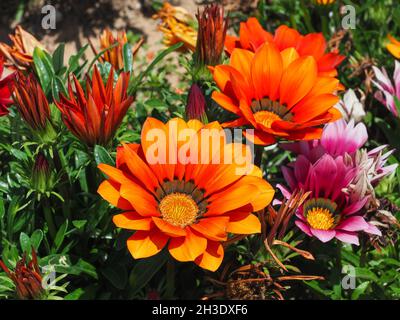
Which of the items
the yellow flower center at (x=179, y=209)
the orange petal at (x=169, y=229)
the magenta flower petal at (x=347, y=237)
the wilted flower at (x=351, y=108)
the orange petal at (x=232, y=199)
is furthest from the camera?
the wilted flower at (x=351, y=108)

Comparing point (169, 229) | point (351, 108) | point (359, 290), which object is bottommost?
point (359, 290)

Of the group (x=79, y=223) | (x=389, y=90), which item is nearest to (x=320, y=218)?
(x=389, y=90)

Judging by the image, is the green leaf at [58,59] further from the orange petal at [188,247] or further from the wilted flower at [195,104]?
the orange petal at [188,247]

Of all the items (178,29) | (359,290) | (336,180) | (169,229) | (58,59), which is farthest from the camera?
(178,29)

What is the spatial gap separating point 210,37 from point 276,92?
11.2 inches

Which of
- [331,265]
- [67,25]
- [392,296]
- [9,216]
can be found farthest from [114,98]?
[67,25]

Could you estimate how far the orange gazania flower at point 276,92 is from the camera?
1736 mm

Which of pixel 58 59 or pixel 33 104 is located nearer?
pixel 33 104

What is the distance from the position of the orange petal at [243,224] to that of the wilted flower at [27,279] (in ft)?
1.75

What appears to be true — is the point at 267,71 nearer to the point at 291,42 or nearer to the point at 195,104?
the point at 195,104

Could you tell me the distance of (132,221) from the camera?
4.94ft

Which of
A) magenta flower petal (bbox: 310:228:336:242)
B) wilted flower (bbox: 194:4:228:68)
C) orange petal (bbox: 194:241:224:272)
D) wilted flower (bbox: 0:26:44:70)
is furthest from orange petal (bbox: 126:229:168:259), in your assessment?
wilted flower (bbox: 0:26:44:70)

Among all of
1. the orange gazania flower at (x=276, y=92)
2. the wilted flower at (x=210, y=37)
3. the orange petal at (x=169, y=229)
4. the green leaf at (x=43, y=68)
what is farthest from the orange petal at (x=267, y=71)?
the green leaf at (x=43, y=68)
